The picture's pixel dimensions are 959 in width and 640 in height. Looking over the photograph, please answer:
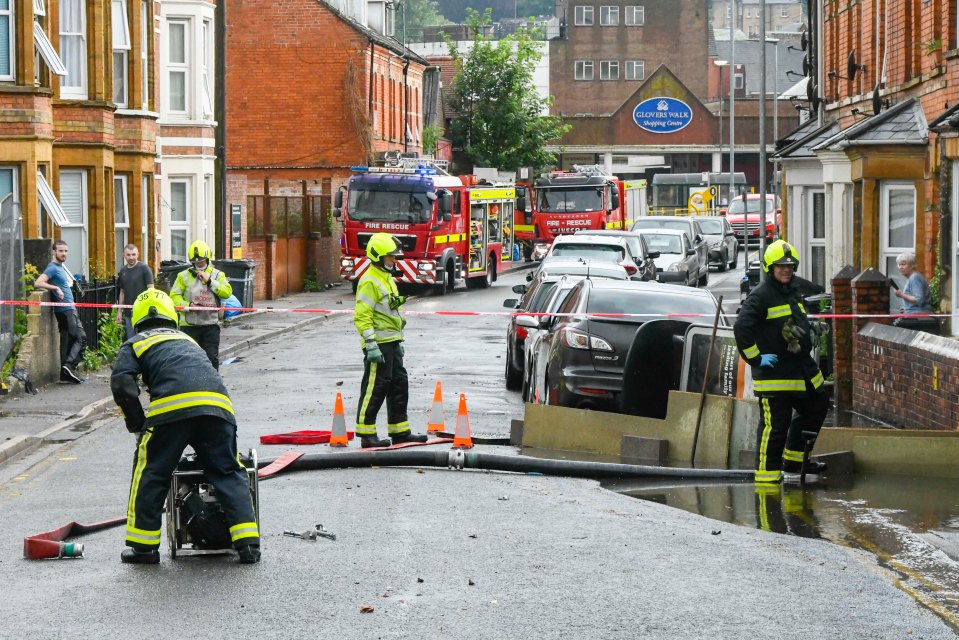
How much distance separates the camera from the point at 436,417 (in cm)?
1430

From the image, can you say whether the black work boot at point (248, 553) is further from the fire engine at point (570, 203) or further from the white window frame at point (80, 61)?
the fire engine at point (570, 203)

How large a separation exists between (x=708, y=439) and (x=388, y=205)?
2593 centimetres

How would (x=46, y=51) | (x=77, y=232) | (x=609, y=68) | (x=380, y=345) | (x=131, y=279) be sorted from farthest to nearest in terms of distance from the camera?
(x=609, y=68)
(x=77, y=232)
(x=46, y=51)
(x=131, y=279)
(x=380, y=345)

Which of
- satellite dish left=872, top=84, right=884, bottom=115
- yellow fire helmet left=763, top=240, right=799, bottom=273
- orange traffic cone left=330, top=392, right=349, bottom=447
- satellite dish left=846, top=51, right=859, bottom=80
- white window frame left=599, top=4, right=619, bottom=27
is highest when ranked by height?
white window frame left=599, top=4, right=619, bottom=27

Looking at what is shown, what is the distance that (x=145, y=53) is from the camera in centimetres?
2884

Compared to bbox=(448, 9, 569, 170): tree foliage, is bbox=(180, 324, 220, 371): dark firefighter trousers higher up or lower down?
lower down

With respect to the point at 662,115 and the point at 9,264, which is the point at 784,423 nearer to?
the point at 9,264

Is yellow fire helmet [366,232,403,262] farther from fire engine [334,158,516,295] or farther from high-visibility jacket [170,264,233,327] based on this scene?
fire engine [334,158,516,295]

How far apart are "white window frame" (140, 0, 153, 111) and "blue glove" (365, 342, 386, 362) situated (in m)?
16.2

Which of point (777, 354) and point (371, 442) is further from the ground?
point (777, 354)

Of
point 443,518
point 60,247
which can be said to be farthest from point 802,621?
point 60,247

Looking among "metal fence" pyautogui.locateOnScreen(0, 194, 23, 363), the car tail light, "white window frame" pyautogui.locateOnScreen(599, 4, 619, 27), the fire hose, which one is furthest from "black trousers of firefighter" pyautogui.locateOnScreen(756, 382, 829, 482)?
"white window frame" pyautogui.locateOnScreen(599, 4, 619, 27)

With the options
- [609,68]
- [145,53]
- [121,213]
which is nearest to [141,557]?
[121,213]

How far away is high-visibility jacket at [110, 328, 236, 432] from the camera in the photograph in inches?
337
